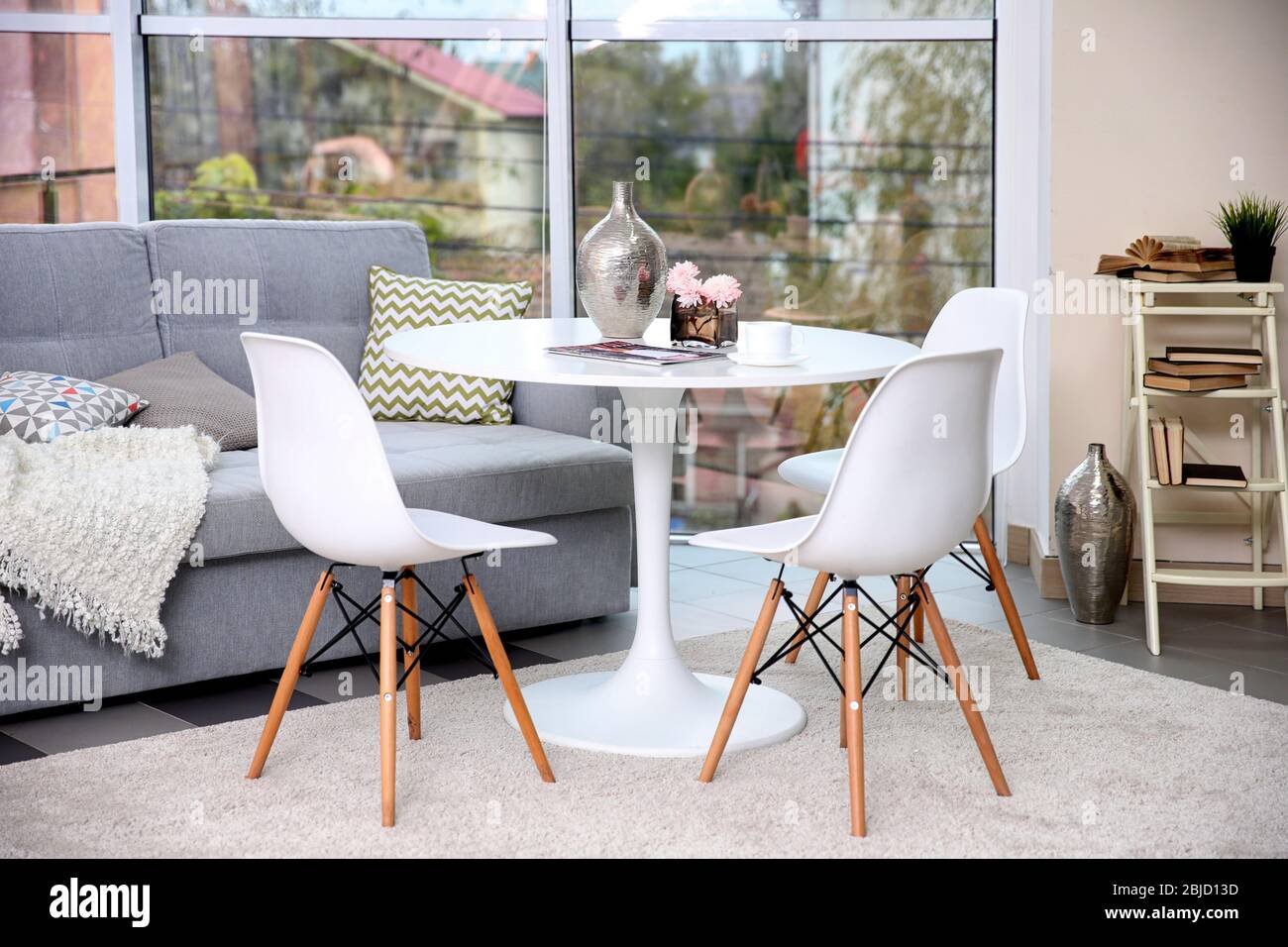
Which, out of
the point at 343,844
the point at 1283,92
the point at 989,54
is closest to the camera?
the point at 343,844

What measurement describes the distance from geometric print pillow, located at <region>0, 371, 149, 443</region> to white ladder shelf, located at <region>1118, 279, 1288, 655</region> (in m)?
2.48

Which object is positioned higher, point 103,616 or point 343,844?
point 103,616

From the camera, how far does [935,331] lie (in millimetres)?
3609

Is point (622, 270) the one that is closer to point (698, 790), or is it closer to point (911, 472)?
point (911, 472)

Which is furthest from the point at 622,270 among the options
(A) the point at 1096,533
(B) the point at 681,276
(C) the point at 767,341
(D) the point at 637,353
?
(A) the point at 1096,533

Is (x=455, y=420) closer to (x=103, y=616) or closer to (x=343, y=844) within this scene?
(x=103, y=616)

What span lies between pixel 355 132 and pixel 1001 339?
2280 mm

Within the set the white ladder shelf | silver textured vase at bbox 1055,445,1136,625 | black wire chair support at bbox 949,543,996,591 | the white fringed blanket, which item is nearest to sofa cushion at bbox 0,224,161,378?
the white fringed blanket

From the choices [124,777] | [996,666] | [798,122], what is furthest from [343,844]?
[798,122]

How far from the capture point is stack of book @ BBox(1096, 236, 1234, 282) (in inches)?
146

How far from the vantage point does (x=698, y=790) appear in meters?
2.60

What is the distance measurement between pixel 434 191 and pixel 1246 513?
2.62 meters

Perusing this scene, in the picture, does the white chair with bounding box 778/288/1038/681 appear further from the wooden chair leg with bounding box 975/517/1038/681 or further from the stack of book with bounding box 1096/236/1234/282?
the stack of book with bounding box 1096/236/1234/282

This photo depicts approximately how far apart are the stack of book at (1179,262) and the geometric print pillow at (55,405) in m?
2.52
